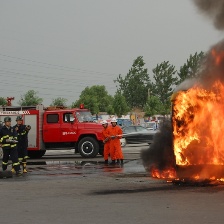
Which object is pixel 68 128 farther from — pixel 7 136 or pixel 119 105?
pixel 119 105

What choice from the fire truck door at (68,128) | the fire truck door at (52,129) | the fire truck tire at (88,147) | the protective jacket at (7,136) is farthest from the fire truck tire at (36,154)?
the protective jacket at (7,136)

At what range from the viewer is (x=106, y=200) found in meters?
10.3

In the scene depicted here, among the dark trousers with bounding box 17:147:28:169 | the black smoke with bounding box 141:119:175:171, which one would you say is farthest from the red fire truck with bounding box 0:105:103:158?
the black smoke with bounding box 141:119:175:171

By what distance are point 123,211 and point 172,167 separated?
5264 mm

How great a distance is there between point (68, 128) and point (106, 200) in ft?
46.1

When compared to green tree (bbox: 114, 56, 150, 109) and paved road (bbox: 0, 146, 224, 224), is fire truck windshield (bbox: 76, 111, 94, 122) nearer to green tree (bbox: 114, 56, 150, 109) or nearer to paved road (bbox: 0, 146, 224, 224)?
paved road (bbox: 0, 146, 224, 224)

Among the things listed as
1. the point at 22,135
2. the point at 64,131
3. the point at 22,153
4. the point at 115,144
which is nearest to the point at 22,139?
the point at 22,135

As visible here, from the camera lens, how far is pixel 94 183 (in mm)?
13500

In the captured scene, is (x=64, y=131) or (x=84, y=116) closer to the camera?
(x=64, y=131)

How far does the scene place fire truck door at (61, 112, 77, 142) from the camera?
79.3ft

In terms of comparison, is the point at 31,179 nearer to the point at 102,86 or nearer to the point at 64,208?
the point at 64,208

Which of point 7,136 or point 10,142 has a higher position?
point 7,136

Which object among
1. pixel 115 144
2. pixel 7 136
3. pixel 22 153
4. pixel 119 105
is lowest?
pixel 22 153

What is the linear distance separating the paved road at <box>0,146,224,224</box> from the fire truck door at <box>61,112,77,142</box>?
8.59 metres
